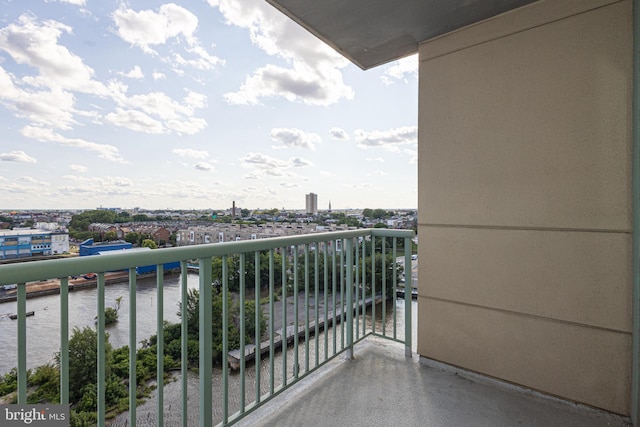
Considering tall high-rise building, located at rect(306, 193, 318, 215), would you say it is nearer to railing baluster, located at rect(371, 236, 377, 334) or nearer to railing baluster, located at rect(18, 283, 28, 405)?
railing baluster, located at rect(371, 236, 377, 334)

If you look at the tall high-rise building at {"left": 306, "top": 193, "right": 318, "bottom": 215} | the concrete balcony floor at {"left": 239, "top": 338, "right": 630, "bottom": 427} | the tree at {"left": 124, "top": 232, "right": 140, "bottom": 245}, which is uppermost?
the tall high-rise building at {"left": 306, "top": 193, "right": 318, "bottom": 215}

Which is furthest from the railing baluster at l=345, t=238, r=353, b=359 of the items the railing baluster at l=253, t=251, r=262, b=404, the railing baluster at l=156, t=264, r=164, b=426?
the railing baluster at l=156, t=264, r=164, b=426

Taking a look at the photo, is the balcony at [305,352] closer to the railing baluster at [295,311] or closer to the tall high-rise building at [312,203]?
the railing baluster at [295,311]

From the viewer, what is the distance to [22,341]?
0.91m

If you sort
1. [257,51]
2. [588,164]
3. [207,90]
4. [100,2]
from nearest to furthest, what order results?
1. [588,164]
2. [100,2]
3. [257,51]
4. [207,90]

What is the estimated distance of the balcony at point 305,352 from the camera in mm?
1137

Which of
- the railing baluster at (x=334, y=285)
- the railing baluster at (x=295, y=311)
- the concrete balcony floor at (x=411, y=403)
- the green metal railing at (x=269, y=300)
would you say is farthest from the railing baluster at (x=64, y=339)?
the railing baluster at (x=334, y=285)

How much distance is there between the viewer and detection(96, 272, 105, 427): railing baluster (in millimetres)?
1050

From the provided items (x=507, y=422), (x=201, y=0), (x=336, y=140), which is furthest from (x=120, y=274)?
(x=336, y=140)

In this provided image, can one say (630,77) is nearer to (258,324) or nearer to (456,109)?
(456,109)

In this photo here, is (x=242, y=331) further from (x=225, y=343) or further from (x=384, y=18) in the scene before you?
(x=384, y=18)

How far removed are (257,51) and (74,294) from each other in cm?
487

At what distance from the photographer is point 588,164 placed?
69.0 inches

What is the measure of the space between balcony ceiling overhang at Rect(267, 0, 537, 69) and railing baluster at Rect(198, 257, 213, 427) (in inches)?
70.5
